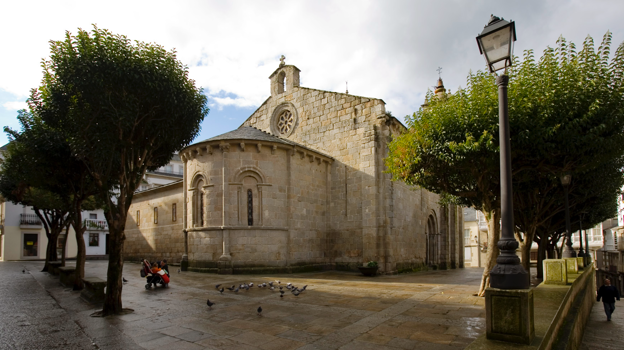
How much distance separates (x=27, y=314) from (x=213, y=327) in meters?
5.49

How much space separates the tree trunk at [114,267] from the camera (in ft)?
29.1

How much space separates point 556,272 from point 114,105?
40.0 ft

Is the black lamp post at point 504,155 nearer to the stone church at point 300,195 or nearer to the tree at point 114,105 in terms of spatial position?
the tree at point 114,105

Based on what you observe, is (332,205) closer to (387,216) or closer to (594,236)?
(387,216)

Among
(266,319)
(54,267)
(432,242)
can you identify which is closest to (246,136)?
(54,267)

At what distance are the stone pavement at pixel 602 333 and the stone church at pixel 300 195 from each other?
8.49 meters

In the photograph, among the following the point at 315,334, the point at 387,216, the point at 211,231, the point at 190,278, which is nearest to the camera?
the point at 315,334

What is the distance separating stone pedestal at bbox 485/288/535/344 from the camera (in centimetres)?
444

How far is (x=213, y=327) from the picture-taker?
7.63m

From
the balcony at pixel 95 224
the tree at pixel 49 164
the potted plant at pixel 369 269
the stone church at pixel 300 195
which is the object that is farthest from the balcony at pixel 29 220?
the potted plant at pixel 369 269

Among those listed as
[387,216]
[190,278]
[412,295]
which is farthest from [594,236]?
[190,278]

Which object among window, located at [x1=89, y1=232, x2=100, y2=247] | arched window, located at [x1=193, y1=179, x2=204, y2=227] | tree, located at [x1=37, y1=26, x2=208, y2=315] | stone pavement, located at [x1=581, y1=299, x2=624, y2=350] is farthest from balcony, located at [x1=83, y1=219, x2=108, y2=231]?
stone pavement, located at [x1=581, y1=299, x2=624, y2=350]

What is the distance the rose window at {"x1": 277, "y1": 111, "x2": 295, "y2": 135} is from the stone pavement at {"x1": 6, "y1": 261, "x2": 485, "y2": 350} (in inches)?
504

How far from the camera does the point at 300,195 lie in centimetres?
1986
